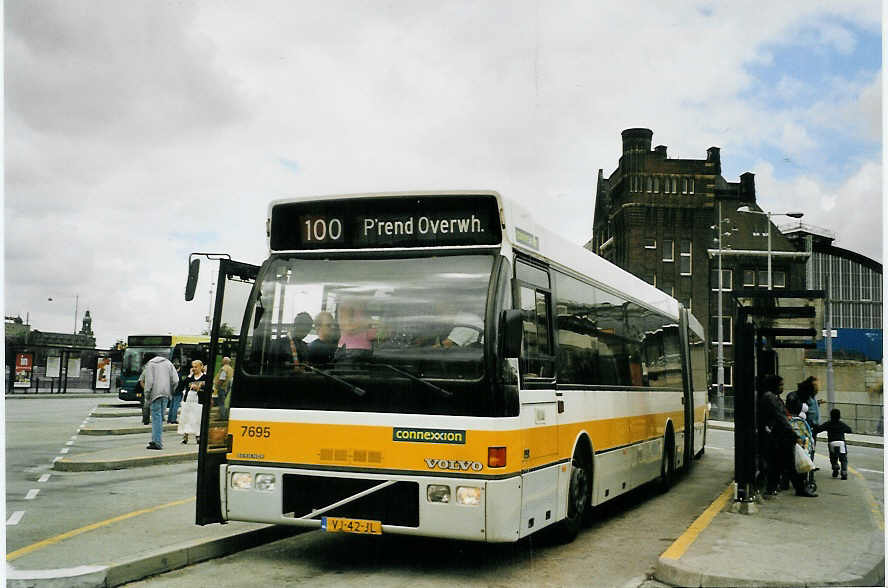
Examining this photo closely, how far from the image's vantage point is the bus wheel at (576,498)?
888 cm

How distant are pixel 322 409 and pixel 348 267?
1.18 m

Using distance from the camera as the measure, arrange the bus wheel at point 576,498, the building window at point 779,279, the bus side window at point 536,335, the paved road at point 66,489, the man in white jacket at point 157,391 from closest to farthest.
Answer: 1. the bus side window at point 536,335
2. the bus wheel at point 576,498
3. the paved road at point 66,489
4. the man in white jacket at point 157,391
5. the building window at point 779,279

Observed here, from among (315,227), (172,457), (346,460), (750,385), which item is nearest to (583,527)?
(750,385)

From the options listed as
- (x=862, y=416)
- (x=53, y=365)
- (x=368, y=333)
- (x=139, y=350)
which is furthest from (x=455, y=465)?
(x=53, y=365)

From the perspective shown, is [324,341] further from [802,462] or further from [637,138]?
[637,138]

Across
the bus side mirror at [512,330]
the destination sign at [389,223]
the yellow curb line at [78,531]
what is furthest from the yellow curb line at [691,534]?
Answer: the yellow curb line at [78,531]

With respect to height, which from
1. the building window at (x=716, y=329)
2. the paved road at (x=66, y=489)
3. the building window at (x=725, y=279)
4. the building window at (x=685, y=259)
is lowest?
the paved road at (x=66, y=489)

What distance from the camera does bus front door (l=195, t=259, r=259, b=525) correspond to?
7.99m

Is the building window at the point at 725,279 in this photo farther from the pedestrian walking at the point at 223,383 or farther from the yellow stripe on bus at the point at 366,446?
the pedestrian walking at the point at 223,383

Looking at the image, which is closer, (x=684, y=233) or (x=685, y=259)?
(x=684, y=233)

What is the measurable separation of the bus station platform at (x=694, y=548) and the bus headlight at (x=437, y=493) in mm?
1765

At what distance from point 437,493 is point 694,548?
240 centimetres

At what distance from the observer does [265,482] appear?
7.55 m

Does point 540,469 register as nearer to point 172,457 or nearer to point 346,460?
point 346,460
